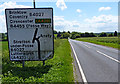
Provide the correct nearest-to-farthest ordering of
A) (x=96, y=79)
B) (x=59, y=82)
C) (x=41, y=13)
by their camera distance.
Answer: (x=59, y=82)
(x=96, y=79)
(x=41, y=13)

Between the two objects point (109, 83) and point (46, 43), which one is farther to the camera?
point (46, 43)

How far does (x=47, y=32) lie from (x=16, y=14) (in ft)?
7.33

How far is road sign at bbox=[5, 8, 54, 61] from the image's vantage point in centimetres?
744

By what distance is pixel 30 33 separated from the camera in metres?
7.55

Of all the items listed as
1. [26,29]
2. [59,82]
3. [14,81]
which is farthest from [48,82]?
[26,29]

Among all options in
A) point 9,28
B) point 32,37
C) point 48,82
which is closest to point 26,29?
point 32,37

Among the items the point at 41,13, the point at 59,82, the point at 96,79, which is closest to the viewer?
the point at 59,82

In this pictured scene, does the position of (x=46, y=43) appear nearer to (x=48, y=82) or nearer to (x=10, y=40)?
(x=10, y=40)

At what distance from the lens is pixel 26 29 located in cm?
751

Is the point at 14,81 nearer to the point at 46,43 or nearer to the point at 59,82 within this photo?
the point at 59,82

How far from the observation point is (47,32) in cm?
761

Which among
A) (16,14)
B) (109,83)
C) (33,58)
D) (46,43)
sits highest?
(16,14)

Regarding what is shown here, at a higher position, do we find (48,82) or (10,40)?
(10,40)

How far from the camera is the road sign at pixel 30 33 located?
24.4 feet
